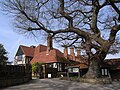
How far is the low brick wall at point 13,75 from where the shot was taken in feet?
69.9

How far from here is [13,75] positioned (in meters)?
23.5

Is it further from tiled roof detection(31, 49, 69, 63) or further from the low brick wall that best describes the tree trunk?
tiled roof detection(31, 49, 69, 63)

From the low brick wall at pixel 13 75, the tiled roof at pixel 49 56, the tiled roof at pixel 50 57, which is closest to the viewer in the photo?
the low brick wall at pixel 13 75

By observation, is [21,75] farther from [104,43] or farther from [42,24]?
[104,43]

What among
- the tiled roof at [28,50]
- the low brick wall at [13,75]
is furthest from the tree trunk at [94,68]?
the tiled roof at [28,50]

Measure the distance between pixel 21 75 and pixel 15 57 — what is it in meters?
38.5

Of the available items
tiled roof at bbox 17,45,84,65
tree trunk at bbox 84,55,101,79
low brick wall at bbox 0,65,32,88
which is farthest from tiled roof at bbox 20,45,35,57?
tree trunk at bbox 84,55,101,79

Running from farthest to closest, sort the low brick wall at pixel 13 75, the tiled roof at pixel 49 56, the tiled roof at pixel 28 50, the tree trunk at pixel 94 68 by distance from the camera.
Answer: the tiled roof at pixel 28 50 → the tiled roof at pixel 49 56 → the tree trunk at pixel 94 68 → the low brick wall at pixel 13 75

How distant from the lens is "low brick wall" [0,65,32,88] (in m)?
21.3

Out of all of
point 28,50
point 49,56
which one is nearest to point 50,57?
point 49,56

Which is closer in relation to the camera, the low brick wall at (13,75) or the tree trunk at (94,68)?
the low brick wall at (13,75)

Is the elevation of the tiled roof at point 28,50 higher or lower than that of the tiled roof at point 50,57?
higher

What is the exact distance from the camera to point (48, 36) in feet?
89.6

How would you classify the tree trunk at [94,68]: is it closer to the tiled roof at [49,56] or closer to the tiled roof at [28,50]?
Answer: the tiled roof at [49,56]
